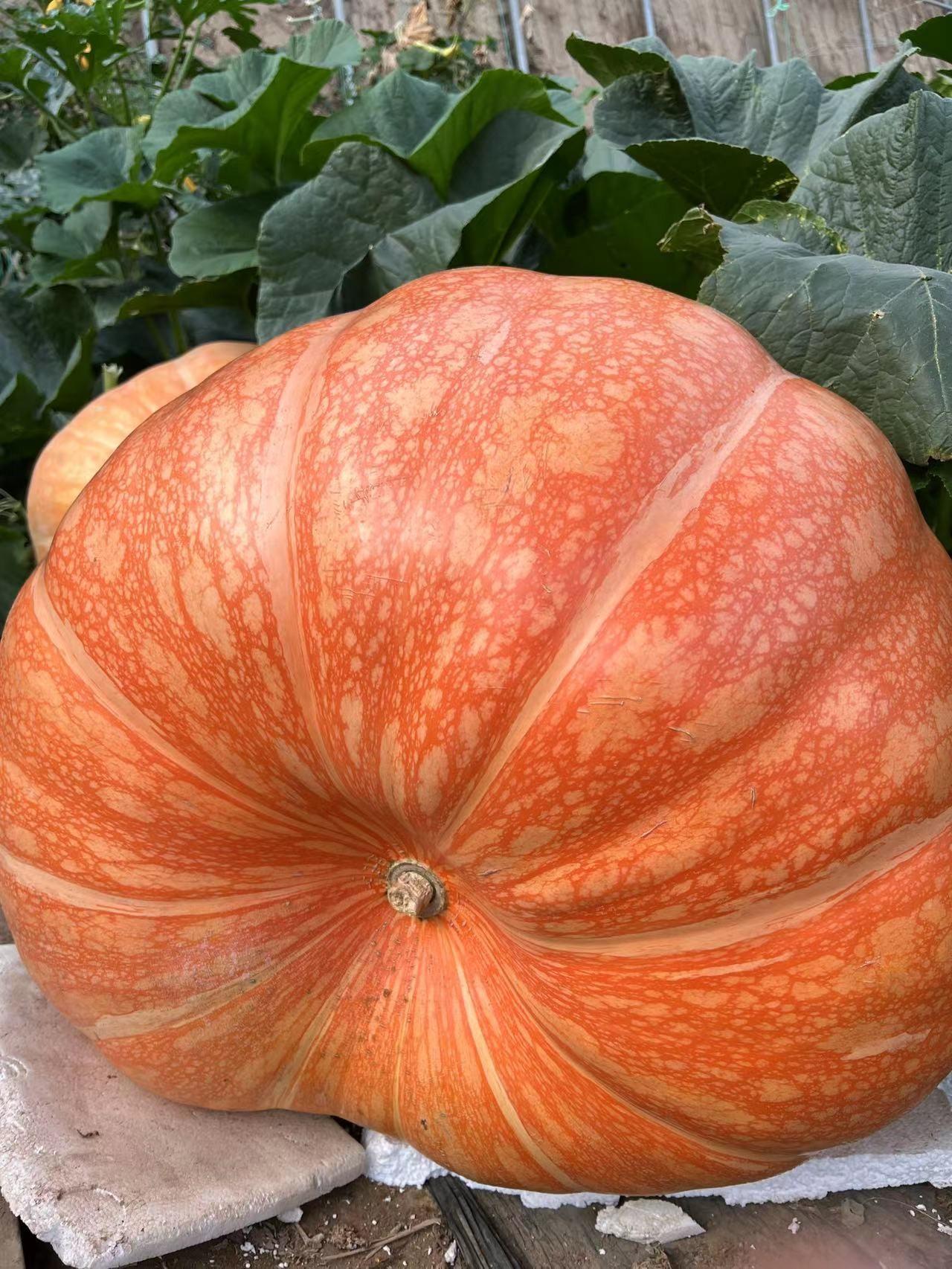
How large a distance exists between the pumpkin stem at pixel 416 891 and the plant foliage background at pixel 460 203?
62 centimetres

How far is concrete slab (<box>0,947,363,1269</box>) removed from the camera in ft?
3.17

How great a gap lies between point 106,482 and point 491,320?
16.2 inches

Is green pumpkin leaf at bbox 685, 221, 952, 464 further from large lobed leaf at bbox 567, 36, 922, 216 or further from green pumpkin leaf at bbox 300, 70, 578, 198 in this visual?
green pumpkin leaf at bbox 300, 70, 578, 198

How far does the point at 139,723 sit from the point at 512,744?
1.20 feet

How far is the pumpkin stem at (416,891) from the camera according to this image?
0.95 m

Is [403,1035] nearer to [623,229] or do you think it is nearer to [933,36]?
[623,229]

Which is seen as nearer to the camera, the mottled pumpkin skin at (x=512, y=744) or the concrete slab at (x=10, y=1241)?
the mottled pumpkin skin at (x=512, y=744)

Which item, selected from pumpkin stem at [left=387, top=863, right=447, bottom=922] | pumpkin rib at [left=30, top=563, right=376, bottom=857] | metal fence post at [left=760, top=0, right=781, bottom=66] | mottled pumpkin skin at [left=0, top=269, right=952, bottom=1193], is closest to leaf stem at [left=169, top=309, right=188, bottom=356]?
mottled pumpkin skin at [left=0, top=269, right=952, bottom=1193]

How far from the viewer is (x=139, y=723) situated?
3.19ft

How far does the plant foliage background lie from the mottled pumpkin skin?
0.14m

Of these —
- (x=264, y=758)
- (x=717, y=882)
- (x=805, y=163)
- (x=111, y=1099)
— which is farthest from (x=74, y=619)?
(x=805, y=163)

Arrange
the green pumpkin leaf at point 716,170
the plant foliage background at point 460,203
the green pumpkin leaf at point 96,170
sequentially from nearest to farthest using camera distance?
the plant foliage background at point 460,203 → the green pumpkin leaf at point 716,170 → the green pumpkin leaf at point 96,170

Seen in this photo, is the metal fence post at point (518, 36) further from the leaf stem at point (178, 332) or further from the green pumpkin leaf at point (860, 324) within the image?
the green pumpkin leaf at point (860, 324)

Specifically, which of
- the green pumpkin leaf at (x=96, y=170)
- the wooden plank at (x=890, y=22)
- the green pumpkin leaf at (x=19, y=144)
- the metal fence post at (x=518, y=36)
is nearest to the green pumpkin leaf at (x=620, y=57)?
the green pumpkin leaf at (x=96, y=170)
